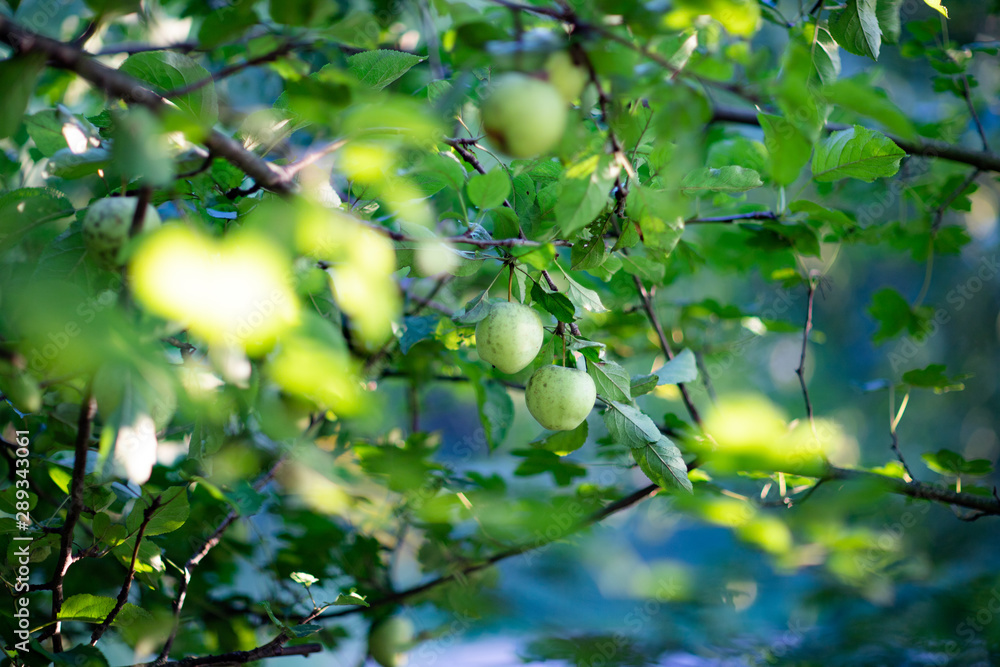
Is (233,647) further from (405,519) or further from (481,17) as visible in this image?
(481,17)

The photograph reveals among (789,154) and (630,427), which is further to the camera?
(630,427)

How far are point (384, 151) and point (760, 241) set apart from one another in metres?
0.93

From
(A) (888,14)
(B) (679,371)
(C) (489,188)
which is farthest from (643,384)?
(A) (888,14)

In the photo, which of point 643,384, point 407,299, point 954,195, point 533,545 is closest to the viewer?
point 643,384

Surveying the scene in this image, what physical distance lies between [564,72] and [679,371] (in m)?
0.54

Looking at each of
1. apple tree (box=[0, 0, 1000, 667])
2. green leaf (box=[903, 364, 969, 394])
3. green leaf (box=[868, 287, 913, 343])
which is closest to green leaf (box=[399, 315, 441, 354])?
apple tree (box=[0, 0, 1000, 667])

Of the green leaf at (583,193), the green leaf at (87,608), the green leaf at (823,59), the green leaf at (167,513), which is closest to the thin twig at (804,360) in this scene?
the green leaf at (823,59)

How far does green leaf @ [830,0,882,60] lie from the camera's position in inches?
31.4

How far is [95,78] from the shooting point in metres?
0.51

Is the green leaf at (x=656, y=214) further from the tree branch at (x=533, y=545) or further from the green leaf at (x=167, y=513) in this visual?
the green leaf at (x=167, y=513)

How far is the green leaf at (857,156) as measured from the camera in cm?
85

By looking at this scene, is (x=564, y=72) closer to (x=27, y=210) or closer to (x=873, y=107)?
(x=873, y=107)

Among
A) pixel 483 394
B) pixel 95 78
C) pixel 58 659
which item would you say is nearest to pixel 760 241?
pixel 483 394

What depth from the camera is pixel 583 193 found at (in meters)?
0.59
